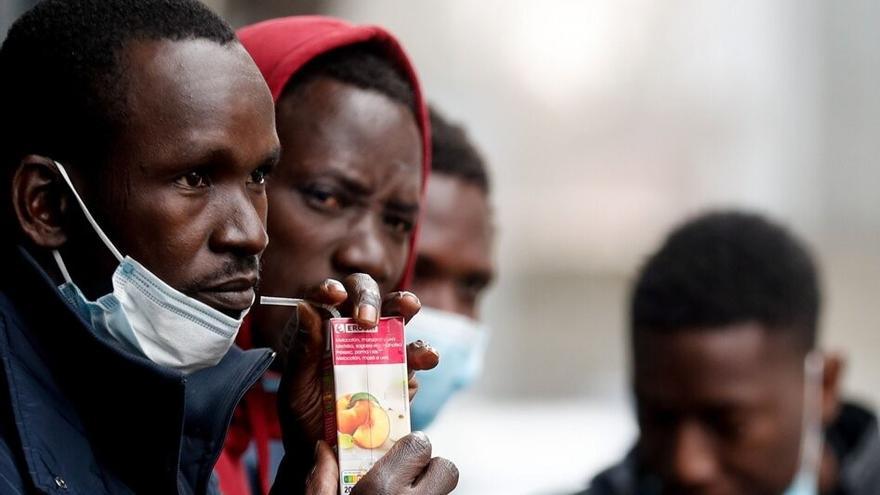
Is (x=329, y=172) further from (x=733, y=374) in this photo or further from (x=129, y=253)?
(x=733, y=374)

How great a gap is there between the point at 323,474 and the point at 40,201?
1.91ft

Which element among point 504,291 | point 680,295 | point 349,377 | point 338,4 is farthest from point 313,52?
point 504,291

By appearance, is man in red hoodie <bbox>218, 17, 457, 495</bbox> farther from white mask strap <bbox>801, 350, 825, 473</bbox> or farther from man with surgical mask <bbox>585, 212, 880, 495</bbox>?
white mask strap <bbox>801, 350, 825, 473</bbox>

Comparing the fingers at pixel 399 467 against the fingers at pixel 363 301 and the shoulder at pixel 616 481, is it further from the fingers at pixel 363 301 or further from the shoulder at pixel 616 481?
the shoulder at pixel 616 481

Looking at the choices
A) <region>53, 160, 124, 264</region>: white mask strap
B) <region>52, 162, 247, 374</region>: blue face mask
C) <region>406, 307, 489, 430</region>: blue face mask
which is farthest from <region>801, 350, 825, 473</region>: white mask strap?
<region>53, 160, 124, 264</region>: white mask strap

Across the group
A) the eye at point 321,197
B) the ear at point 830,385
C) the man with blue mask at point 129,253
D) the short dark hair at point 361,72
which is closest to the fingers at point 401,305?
the man with blue mask at point 129,253

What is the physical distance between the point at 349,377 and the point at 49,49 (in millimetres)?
682

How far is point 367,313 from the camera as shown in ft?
7.48

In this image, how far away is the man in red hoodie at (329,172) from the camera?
309cm

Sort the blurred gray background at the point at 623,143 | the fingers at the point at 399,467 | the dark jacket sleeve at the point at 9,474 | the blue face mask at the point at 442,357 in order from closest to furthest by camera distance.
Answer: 1. the dark jacket sleeve at the point at 9,474
2. the fingers at the point at 399,467
3. the blue face mask at the point at 442,357
4. the blurred gray background at the point at 623,143

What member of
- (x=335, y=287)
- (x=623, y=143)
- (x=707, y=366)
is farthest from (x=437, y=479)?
(x=623, y=143)

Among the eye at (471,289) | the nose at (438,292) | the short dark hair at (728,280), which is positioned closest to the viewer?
the nose at (438,292)

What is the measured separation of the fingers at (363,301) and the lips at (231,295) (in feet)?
0.49

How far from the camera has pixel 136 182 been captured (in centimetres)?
229
